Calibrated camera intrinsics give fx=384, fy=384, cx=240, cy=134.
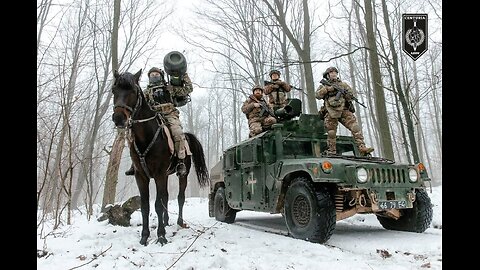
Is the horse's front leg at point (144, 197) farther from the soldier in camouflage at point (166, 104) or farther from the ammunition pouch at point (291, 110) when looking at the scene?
the ammunition pouch at point (291, 110)

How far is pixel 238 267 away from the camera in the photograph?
164 inches

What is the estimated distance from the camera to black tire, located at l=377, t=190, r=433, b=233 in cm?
608

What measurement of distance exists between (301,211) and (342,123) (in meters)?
2.39

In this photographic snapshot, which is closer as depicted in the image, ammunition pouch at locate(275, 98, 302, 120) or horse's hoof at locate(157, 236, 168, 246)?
horse's hoof at locate(157, 236, 168, 246)

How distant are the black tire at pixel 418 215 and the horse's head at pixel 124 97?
15.2ft

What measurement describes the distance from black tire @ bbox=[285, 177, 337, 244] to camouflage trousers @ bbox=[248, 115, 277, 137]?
102 inches

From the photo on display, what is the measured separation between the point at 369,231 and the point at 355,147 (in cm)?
175

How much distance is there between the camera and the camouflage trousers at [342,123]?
728 centimetres

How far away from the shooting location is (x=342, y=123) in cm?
759

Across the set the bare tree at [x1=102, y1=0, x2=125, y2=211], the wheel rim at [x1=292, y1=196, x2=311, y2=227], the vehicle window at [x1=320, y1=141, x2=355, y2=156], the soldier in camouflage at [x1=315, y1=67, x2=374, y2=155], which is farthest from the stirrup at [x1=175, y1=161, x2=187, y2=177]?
the bare tree at [x1=102, y1=0, x2=125, y2=211]

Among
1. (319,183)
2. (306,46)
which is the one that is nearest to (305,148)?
(319,183)

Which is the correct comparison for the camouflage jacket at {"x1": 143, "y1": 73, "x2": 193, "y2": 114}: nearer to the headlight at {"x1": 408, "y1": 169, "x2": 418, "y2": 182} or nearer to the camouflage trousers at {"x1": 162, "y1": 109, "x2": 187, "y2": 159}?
the camouflage trousers at {"x1": 162, "y1": 109, "x2": 187, "y2": 159}
